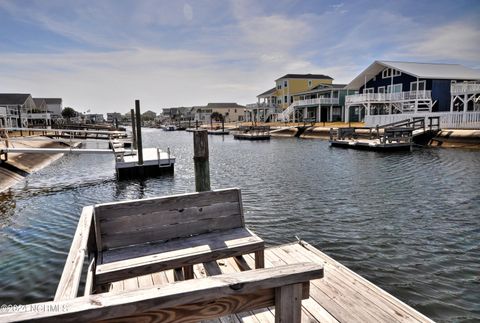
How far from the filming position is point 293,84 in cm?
6831

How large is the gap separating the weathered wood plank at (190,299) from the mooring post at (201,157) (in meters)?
3.91

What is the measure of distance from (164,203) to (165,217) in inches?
8.0

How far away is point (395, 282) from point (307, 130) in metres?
41.4

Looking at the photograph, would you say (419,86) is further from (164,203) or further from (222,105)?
(222,105)

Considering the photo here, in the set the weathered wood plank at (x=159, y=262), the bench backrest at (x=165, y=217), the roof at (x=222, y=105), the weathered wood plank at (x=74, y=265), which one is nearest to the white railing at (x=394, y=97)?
the bench backrest at (x=165, y=217)

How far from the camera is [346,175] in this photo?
1661 cm

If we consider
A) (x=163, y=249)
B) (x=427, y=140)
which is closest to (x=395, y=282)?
(x=163, y=249)

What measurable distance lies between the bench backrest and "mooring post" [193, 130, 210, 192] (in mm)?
1456

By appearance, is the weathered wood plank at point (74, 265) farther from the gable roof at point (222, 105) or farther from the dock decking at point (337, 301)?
the gable roof at point (222, 105)

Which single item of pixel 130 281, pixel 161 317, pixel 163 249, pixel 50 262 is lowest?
pixel 50 262

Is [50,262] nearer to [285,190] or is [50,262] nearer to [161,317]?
[161,317]

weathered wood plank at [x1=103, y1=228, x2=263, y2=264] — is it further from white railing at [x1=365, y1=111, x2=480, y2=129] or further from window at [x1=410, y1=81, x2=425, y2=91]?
window at [x1=410, y1=81, x2=425, y2=91]

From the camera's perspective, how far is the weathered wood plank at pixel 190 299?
5.78ft

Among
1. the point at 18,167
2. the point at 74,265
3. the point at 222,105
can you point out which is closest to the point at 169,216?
the point at 74,265
